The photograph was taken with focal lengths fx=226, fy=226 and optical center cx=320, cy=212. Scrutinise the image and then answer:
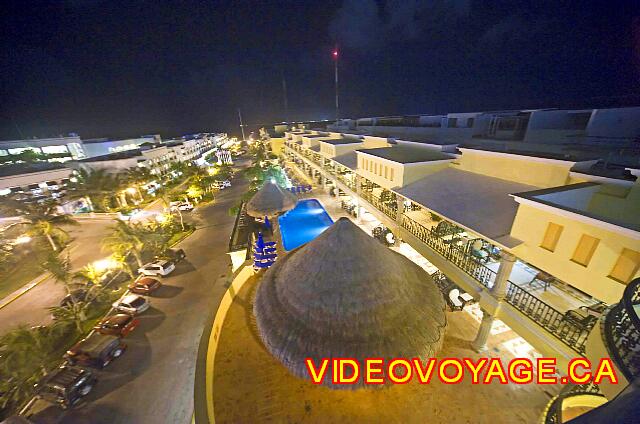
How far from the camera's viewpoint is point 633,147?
33.5 ft

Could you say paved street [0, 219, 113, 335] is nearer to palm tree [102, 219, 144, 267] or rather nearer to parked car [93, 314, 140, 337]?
palm tree [102, 219, 144, 267]

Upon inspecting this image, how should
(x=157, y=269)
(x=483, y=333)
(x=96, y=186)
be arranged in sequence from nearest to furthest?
1. (x=483, y=333)
2. (x=157, y=269)
3. (x=96, y=186)

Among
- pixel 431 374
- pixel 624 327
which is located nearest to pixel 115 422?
pixel 431 374

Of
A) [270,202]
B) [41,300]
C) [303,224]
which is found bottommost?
[41,300]

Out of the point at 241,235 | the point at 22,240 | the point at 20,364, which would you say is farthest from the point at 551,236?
the point at 22,240

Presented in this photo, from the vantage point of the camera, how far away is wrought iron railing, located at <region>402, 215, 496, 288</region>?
9367 mm

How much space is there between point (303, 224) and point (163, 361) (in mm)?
13241

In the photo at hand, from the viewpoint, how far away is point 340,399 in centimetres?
633

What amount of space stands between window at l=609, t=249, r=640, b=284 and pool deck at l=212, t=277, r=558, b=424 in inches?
189

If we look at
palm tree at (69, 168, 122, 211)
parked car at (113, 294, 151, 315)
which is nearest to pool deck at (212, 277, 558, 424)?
parked car at (113, 294, 151, 315)

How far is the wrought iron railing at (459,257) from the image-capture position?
937cm

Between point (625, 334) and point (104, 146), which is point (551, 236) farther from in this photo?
point (104, 146)

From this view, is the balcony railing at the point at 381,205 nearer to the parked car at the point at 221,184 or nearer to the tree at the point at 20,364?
the tree at the point at 20,364

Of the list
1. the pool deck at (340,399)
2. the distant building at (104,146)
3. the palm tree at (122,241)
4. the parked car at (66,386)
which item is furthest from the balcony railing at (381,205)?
the distant building at (104,146)
